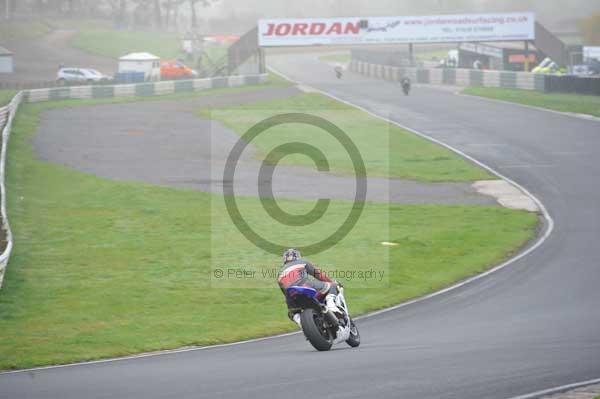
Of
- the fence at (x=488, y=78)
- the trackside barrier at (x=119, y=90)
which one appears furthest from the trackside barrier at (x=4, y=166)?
the fence at (x=488, y=78)

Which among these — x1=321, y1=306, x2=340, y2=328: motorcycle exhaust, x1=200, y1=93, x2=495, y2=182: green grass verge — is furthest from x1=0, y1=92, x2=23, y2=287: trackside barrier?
x1=200, y1=93, x2=495, y2=182: green grass verge

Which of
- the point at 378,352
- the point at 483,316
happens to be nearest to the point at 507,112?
the point at 483,316

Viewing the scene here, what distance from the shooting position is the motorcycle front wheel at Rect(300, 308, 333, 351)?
47.4 ft

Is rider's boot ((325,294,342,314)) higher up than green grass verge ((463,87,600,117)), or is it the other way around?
green grass verge ((463,87,600,117))

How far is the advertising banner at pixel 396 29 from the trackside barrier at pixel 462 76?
321 cm

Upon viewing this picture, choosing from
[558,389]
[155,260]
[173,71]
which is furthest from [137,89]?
[558,389]

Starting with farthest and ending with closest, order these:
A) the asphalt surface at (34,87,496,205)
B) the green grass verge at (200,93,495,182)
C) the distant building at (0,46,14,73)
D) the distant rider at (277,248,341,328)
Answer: the distant building at (0,46,14,73), the green grass verge at (200,93,495,182), the asphalt surface at (34,87,496,205), the distant rider at (277,248,341,328)

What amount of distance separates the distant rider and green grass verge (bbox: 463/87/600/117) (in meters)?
40.4

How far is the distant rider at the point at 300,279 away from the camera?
14.7 m

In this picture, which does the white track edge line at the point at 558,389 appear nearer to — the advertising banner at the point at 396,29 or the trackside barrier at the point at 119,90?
the trackside barrier at the point at 119,90

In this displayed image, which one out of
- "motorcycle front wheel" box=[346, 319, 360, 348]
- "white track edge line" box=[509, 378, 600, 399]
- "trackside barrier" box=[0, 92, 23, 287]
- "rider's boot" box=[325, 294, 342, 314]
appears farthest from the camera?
"trackside barrier" box=[0, 92, 23, 287]

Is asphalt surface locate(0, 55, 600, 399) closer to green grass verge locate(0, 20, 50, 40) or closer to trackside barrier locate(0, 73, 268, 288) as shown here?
trackside barrier locate(0, 73, 268, 288)

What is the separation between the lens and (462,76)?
76875 millimetres

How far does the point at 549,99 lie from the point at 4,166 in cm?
3631
